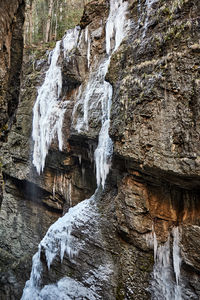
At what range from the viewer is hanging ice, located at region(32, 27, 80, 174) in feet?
33.1

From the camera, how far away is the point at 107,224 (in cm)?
638

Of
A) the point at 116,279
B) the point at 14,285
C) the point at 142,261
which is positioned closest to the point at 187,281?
the point at 142,261

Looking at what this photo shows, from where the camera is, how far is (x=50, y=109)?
10.6m

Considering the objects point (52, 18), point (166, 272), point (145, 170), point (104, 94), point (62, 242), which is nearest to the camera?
point (166, 272)

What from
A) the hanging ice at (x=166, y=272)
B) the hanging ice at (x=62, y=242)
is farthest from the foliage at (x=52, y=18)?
the hanging ice at (x=166, y=272)

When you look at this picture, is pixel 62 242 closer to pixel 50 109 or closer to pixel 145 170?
pixel 145 170

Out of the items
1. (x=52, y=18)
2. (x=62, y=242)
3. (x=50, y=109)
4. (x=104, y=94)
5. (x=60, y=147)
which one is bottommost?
(x=62, y=242)

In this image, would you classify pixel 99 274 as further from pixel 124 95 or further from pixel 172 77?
pixel 172 77

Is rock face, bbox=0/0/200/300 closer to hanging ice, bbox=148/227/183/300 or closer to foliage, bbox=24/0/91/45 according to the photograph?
hanging ice, bbox=148/227/183/300

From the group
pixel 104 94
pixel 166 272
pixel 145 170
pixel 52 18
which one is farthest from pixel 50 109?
pixel 52 18

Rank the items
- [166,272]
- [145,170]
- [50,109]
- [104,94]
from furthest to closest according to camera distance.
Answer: [50,109], [104,94], [145,170], [166,272]

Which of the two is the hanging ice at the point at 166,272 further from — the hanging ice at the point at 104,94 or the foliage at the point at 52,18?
the foliage at the point at 52,18

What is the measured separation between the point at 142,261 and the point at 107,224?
136 centimetres

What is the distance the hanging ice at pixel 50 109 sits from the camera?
10.1m
